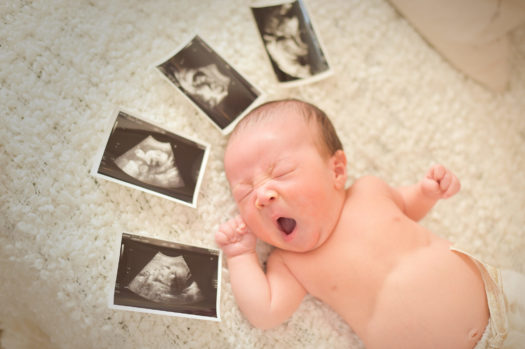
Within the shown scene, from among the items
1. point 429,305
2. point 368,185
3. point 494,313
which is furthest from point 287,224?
point 494,313

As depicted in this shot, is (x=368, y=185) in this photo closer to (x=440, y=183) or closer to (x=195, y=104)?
(x=440, y=183)

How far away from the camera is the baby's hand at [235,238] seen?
3.72ft

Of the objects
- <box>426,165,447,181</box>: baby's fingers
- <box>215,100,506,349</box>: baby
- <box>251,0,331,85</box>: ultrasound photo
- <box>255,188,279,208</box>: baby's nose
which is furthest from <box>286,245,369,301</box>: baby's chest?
<box>251,0,331,85</box>: ultrasound photo

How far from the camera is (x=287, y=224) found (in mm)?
1092

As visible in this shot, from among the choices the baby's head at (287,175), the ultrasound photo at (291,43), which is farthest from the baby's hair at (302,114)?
the ultrasound photo at (291,43)

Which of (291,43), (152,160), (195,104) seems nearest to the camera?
(152,160)

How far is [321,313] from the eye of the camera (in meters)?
1.19

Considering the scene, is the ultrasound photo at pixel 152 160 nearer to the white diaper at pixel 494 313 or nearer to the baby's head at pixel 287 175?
the baby's head at pixel 287 175

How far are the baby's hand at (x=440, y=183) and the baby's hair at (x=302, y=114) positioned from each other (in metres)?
0.28

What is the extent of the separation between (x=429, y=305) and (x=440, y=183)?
0.35 meters

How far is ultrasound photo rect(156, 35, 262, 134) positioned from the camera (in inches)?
48.9

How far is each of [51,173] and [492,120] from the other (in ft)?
4.67

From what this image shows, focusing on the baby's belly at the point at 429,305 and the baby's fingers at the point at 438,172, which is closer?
the baby's belly at the point at 429,305

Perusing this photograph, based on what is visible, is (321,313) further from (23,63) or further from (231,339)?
(23,63)
